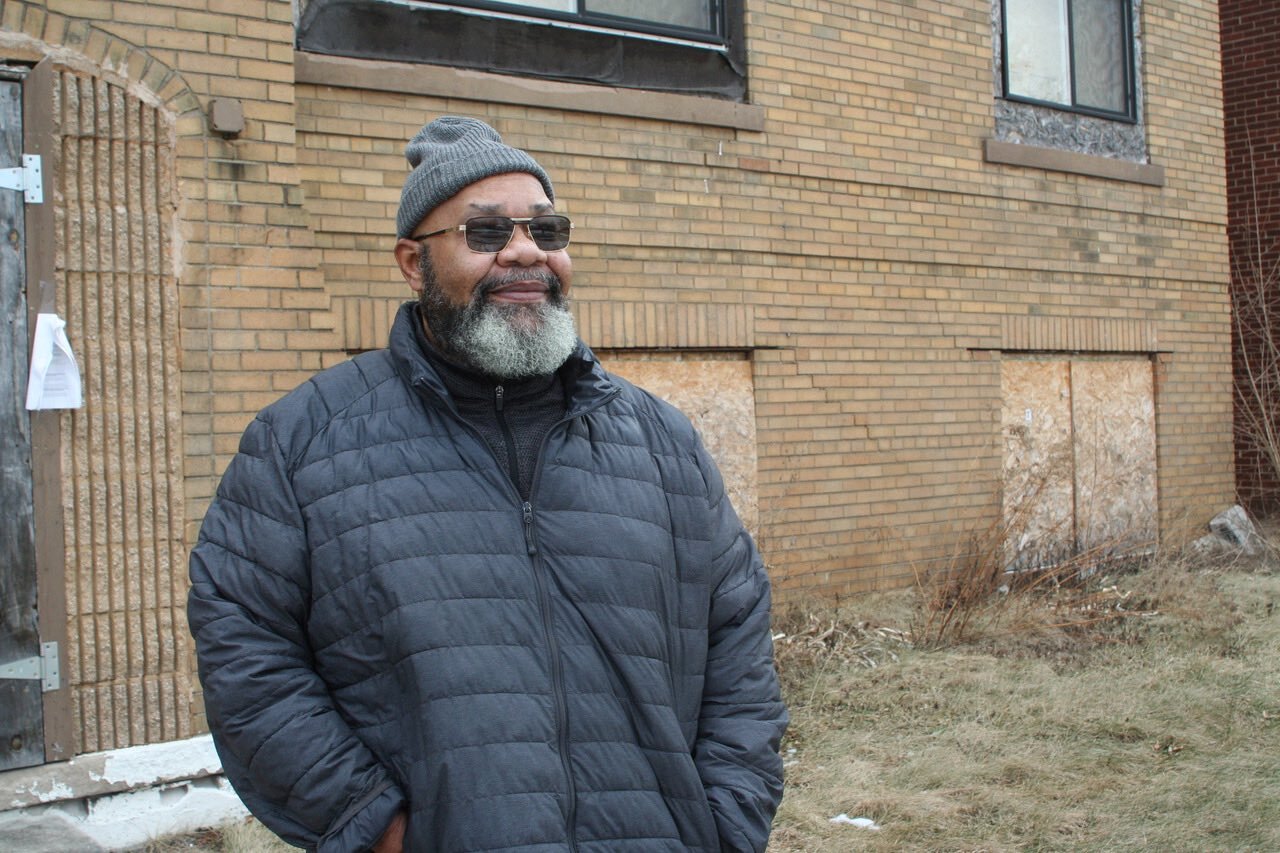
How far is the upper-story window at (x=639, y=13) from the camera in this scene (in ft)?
21.0

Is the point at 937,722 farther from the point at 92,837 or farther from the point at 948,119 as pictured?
the point at 948,119

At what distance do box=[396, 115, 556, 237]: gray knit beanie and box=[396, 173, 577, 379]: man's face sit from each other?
0.02 m

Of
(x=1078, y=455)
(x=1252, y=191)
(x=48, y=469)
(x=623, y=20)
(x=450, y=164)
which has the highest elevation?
(x=623, y=20)

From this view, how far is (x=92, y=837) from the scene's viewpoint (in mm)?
4293

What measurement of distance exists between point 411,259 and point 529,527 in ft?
2.12

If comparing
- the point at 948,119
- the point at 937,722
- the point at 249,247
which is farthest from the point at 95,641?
the point at 948,119

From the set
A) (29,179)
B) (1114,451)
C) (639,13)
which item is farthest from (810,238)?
(29,179)

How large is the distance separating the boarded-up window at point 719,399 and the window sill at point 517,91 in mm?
1346

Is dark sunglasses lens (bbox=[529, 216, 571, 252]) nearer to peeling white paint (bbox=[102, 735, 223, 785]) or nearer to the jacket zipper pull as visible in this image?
the jacket zipper pull

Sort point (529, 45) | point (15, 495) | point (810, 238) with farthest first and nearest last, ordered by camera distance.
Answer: point (810, 238)
point (529, 45)
point (15, 495)

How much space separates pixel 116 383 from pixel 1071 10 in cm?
768

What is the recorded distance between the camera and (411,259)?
240cm

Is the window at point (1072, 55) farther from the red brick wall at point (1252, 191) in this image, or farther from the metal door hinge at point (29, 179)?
the metal door hinge at point (29, 179)

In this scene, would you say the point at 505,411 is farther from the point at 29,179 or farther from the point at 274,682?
the point at 29,179
